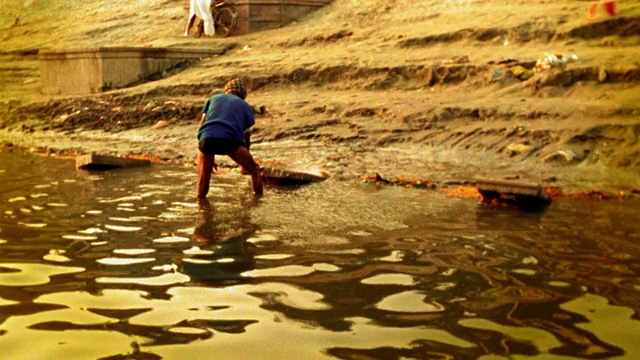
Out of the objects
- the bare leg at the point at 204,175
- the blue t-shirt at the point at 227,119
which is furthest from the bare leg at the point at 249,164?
the bare leg at the point at 204,175

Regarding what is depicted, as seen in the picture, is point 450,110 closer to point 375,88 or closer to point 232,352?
point 375,88

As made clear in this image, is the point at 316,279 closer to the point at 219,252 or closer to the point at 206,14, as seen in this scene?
the point at 219,252

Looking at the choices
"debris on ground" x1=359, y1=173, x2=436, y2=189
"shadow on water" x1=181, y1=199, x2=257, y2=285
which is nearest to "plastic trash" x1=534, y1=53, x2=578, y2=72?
"debris on ground" x1=359, y1=173, x2=436, y2=189

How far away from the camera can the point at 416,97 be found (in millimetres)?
13008

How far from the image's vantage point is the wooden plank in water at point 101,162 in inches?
404

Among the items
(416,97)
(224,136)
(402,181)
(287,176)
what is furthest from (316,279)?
(416,97)

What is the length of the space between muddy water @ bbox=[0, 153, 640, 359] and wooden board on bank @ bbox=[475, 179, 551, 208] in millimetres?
180

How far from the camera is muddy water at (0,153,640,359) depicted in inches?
152

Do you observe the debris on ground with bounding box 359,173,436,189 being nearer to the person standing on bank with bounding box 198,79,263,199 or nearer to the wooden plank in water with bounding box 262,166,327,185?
the wooden plank in water with bounding box 262,166,327,185

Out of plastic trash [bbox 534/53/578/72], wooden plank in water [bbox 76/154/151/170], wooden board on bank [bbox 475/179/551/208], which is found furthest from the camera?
plastic trash [bbox 534/53/578/72]

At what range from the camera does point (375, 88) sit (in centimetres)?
1411

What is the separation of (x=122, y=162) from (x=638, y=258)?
694cm

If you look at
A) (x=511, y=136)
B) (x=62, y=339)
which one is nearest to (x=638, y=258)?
(x=62, y=339)

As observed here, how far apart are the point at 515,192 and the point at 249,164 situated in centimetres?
272
